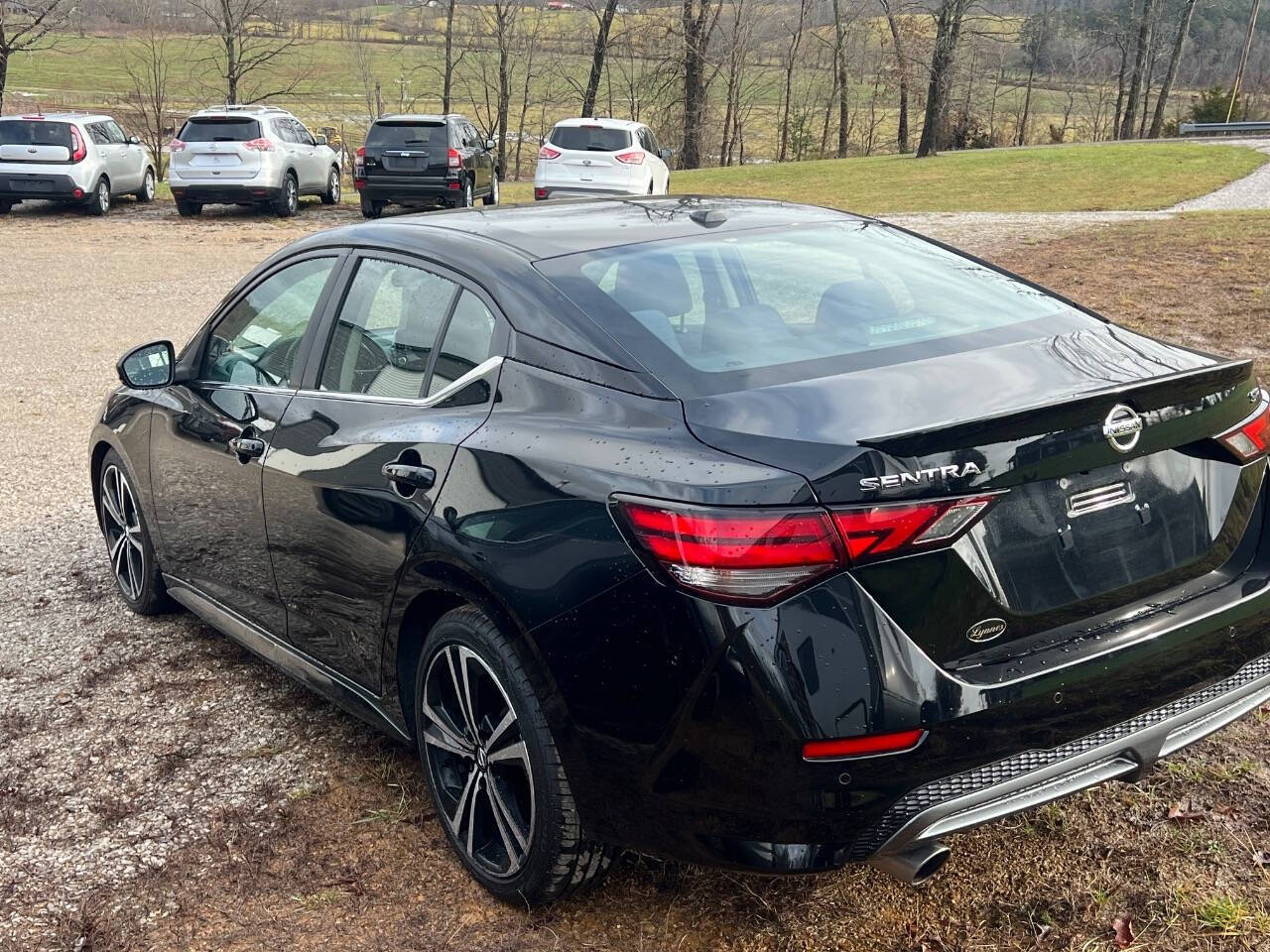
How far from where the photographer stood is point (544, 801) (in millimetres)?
2668

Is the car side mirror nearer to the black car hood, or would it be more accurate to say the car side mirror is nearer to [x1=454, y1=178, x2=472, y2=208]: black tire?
the black car hood

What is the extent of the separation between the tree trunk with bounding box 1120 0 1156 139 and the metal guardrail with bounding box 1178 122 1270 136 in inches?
259

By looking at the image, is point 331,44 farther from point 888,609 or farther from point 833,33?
point 888,609

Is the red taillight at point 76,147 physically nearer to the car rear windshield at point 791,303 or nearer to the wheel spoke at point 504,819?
the car rear windshield at point 791,303

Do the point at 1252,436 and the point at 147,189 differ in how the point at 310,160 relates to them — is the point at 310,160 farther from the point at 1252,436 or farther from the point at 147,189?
the point at 1252,436

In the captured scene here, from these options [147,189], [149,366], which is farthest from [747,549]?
[147,189]

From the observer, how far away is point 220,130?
20.9 m

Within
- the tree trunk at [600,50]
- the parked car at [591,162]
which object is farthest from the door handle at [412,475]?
the tree trunk at [600,50]

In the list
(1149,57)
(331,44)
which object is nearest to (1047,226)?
(1149,57)

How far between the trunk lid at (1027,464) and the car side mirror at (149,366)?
247 cm

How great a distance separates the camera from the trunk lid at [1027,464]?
89.0 inches

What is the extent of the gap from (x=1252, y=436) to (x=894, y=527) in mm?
1133

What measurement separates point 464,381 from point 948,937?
1.76 metres

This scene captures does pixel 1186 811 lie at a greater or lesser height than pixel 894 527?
lesser
